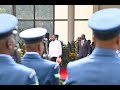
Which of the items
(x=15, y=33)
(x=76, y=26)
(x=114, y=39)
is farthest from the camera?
(x=76, y=26)

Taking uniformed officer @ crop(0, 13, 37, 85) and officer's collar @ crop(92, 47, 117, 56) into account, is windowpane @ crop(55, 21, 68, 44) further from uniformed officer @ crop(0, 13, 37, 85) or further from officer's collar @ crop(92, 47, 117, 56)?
officer's collar @ crop(92, 47, 117, 56)

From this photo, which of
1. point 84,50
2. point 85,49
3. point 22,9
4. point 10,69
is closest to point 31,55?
point 10,69

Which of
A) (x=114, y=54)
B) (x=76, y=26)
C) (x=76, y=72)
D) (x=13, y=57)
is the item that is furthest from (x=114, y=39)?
(x=76, y=26)

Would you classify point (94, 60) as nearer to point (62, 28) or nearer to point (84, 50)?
point (84, 50)

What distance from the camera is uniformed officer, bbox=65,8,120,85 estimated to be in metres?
1.12

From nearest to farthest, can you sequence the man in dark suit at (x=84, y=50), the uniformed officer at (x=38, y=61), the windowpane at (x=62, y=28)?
1. the uniformed officer at (x=38, y=61)
2. the man in dark suit at (x=84, y=50)
3. the windowpane at (x=62, y=28)

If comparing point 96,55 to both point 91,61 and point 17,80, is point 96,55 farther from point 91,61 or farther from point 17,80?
point 17,80

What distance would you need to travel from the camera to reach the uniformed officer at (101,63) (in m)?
1.12

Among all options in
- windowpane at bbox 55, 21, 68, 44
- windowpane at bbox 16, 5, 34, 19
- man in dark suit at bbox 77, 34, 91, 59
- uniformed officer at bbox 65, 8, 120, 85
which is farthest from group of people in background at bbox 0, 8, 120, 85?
windowpane at bbox 55, 21, 68, 44

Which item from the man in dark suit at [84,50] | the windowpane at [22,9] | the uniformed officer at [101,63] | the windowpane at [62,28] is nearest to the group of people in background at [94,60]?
the uniformed officer at [101,63]

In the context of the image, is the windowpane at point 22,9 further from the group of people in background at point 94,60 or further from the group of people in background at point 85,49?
the group of people in background at point 85,49
